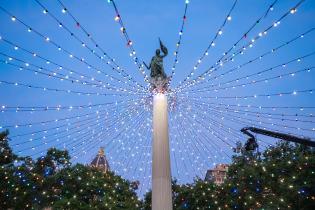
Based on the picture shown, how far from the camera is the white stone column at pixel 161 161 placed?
917 centimetres

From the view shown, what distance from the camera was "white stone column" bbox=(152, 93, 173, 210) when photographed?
30.1 feet

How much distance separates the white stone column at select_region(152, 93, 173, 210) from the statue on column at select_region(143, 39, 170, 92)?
1.98ft

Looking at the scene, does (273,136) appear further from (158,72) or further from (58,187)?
(58,187)

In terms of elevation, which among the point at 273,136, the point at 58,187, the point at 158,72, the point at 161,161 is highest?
the point at 158,72

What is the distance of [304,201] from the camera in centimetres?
1678

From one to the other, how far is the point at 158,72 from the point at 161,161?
3617 millimetres

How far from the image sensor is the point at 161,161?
9633 millimetres

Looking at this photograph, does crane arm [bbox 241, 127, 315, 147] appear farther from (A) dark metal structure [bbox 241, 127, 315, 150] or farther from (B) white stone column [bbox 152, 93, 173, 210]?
(B) white stone column [bbox 152, 93, 173, 210]

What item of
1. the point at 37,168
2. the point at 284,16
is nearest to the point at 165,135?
the point at 284,16

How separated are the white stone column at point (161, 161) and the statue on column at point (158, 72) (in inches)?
23.7

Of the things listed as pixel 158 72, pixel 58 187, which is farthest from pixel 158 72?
pixel 58 187

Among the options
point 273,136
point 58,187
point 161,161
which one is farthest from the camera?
point 58,187

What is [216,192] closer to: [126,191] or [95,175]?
[126,191]

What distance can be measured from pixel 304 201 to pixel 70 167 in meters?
15.5
